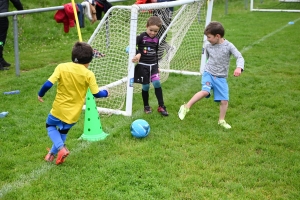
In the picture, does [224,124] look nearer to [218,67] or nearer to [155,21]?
[218,67]

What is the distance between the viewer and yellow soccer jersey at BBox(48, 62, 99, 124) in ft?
12.2

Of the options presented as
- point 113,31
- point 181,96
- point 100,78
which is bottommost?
point 181,96

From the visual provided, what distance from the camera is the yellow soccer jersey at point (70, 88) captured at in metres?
3.72

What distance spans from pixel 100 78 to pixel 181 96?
140cm

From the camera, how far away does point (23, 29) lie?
1133 centimetres

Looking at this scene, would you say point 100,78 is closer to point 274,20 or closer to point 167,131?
point 167,131

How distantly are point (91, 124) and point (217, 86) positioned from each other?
1.71 m

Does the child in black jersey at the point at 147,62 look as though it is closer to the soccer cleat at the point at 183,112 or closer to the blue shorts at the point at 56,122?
the soccer cleat at the point at 183,112

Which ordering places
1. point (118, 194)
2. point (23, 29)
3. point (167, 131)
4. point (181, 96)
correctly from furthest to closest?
1. point (23, 29)
2. point (181, 96)
3. point (167, 131)
4. point (118, 194)

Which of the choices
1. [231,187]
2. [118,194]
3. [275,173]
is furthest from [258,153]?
[118,194]

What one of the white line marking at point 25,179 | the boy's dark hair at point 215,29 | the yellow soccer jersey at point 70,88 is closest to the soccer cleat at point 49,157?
the white line marking at point 25,179

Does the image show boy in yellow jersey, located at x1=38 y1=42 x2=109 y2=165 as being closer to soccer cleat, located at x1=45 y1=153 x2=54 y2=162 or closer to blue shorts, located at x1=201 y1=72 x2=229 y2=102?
soccer cleat, located at x1=45 y1=153 x2=54 y2=162

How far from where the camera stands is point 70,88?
3.76 metres

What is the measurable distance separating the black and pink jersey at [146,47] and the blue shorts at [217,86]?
2.75 ft
